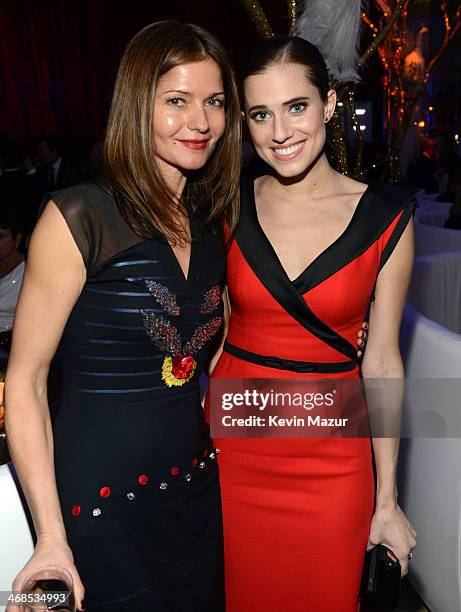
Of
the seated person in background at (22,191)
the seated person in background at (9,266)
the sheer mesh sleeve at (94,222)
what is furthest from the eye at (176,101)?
the seated person in background at (22,191)

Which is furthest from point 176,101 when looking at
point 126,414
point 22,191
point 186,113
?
point 22,191

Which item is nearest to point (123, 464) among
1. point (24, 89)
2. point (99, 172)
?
point (99, 172)

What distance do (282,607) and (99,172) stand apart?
1.23 meters

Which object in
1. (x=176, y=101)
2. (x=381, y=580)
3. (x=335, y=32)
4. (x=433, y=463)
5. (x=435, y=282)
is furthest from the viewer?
(x=435, y=282)

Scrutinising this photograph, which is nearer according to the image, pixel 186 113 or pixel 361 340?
pixel 186 113

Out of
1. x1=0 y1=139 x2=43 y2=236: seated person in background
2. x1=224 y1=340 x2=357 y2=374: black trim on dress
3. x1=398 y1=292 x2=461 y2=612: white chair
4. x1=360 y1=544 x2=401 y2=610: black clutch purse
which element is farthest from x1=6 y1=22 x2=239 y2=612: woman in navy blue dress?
x1=0 y1=139 x2=43 y2=236: seated person in background

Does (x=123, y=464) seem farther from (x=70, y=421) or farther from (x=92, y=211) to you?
(x=92, y=211)

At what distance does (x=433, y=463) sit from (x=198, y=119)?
51.6 inches

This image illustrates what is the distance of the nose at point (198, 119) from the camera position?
4.50ft

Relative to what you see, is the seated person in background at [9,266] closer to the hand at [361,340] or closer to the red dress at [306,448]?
the red dress at [306,448]

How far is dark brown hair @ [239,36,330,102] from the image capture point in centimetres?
159

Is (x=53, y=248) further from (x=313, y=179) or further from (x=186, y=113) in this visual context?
(x=313, y=179)

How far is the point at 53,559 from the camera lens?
1.14 m

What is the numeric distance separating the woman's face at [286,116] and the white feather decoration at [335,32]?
0.73 feet
